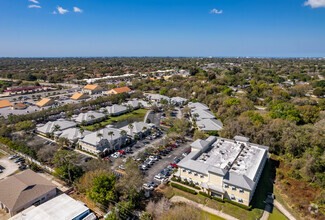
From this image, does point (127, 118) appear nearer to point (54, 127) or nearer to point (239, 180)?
point (54, 127)

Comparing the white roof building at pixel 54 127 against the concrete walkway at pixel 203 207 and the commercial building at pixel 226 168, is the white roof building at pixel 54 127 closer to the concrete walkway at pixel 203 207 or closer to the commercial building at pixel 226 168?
the commercial building at pixel 226 168

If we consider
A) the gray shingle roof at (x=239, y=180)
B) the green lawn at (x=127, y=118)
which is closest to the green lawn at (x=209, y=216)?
the gray shingle roof at (x=239, y=180)

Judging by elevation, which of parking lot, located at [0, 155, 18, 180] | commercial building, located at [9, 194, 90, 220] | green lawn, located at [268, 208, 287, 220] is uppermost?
commercial building, located at [9, 194, 90, 220]

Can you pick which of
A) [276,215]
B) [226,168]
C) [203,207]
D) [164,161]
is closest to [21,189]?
[164,161]

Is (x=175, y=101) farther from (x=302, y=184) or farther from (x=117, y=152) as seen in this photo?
(x=302, y=184)

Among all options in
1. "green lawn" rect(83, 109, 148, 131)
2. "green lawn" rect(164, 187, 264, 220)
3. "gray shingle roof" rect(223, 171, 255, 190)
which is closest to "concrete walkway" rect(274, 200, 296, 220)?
"green lawn" rect(164, 187, 264, 220)

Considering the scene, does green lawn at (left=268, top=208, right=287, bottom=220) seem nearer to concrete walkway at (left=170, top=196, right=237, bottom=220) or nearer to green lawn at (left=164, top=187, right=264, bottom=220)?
green lawn at (left=164, top=187, right=264, bottom=220)
